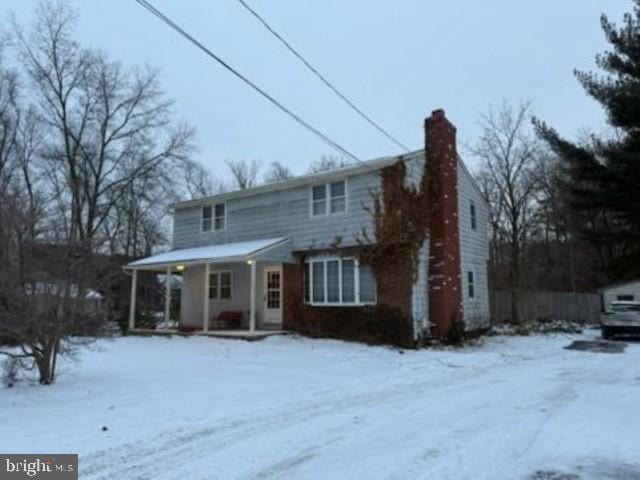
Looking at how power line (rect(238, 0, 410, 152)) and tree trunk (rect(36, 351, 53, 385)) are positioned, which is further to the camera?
power line (rect(238, 0, 410, 152))

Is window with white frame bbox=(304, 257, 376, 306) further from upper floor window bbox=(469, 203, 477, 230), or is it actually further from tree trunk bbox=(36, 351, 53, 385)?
tree trunk bbox=(36, 351, 53, 385)

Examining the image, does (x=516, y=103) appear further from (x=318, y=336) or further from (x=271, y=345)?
(x=271, y=345)

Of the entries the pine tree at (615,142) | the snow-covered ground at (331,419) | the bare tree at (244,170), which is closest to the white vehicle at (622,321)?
the pine tree at (615,142)

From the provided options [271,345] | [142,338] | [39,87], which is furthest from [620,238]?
[39,87]

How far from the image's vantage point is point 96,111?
29.8 m

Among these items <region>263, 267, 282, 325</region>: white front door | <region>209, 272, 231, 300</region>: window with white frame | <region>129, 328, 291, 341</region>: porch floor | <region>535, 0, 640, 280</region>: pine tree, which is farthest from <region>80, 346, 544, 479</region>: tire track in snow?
<region>535, 0, 640, 280</region>: pine tree

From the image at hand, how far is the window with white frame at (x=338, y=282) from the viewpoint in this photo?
55.5 ft

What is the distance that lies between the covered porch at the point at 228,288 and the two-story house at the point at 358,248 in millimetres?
53

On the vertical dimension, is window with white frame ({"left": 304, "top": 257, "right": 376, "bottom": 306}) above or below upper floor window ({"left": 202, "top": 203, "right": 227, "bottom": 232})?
below

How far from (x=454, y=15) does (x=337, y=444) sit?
10.7 meters

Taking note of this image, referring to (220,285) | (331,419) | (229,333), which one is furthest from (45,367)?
(220,285)

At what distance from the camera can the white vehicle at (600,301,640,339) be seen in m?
19.2

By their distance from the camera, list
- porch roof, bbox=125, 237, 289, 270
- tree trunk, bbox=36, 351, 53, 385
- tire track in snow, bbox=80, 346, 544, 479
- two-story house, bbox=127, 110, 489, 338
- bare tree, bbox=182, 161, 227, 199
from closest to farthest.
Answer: tire track in snow, bbox=80, 346, 544, 479, tree trunk, bbox=36, 351, 53, 385, two-story house, bbox=127, 110, 489, 338, porch roof, bbox=125, 237, 289, 270, bare tree, bbox=182, 161, 227, 199

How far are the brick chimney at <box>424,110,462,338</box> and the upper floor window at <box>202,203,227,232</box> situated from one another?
844 cm
